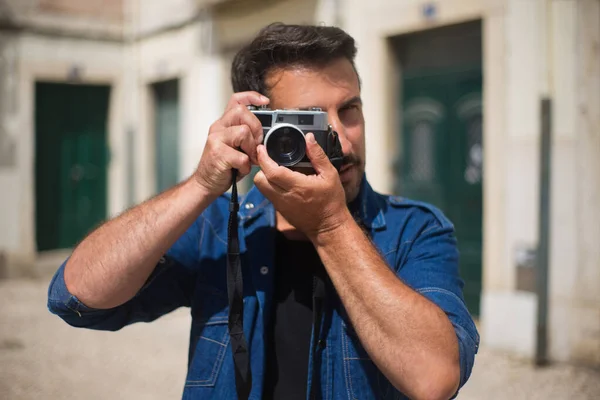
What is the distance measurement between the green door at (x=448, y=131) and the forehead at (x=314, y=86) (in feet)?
12.2

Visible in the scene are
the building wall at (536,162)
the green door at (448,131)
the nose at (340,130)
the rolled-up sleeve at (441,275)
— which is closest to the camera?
the rolled-up sleeve at (441,275)

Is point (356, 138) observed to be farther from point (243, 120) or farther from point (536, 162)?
point (536, 162)

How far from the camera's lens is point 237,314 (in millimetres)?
1467

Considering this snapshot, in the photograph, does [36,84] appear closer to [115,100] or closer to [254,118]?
[115,100]

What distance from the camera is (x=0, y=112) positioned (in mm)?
8164

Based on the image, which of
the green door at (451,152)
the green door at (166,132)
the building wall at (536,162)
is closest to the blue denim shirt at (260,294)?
the building wall at (536,162)

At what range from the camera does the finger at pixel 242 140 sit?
1.45 metres

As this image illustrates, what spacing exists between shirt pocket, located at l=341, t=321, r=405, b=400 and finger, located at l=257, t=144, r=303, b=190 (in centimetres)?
37

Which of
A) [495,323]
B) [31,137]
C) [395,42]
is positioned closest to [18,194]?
[31,137]

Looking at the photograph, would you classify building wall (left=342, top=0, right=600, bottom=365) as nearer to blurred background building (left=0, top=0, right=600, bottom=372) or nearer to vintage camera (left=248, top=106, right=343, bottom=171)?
blurred background building (left=0, top=0, right=600, bottom=372)

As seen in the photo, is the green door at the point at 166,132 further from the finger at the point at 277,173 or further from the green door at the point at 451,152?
the finger at the point at 277,173

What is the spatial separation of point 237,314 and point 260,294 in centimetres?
10

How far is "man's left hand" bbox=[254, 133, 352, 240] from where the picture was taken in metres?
1.36

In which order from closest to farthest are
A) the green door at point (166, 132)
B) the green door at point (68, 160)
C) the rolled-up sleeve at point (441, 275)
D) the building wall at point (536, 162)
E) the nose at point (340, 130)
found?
the rolled-up sleeve at point (441, 275) → the nose at point (340, 130) → the building wall at point (536, 162) → the green door at point (68, 160) → the green door at point (166, 132)
